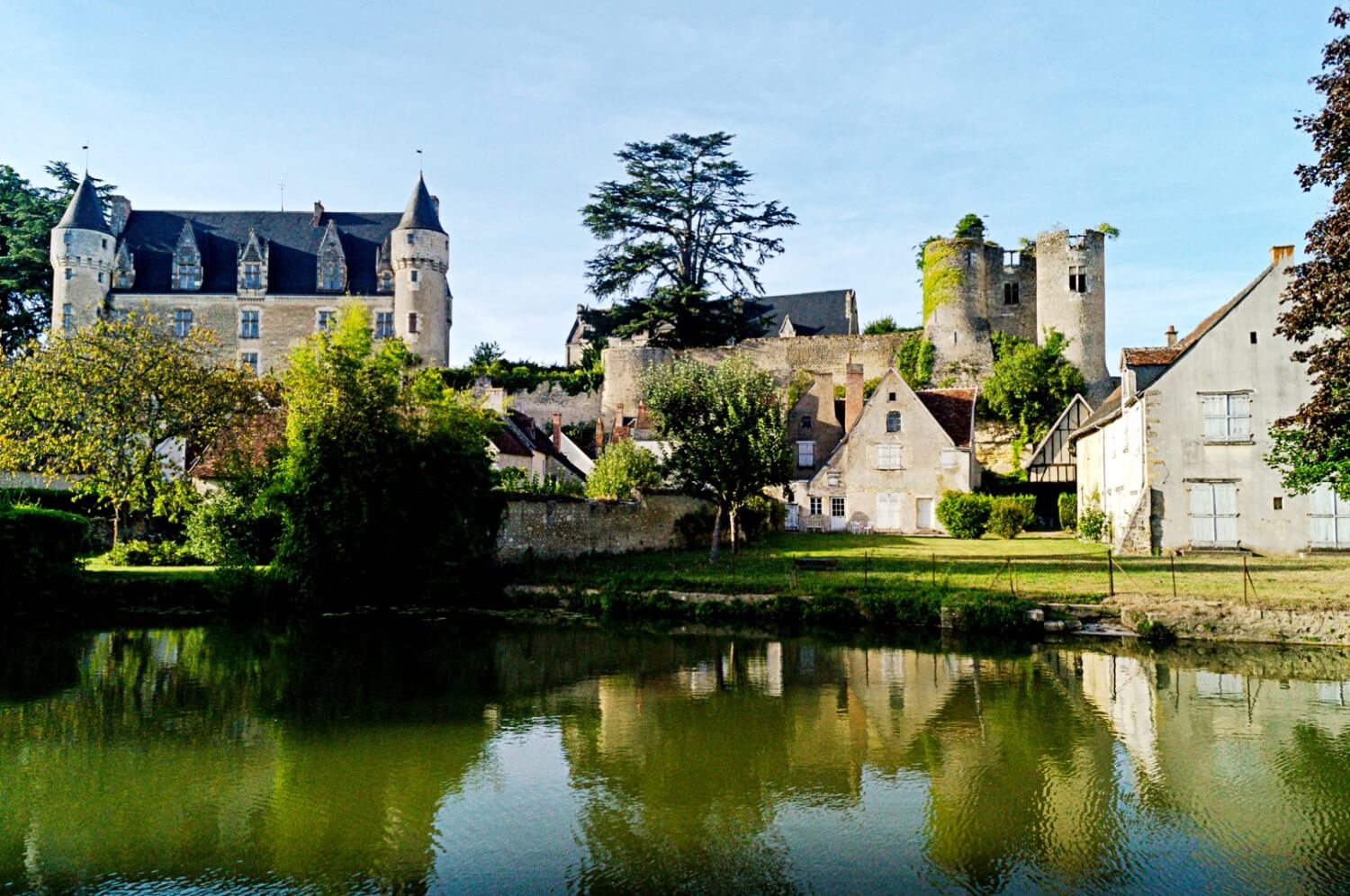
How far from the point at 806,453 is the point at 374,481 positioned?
67.8 feet

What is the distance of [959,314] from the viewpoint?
42531 mm

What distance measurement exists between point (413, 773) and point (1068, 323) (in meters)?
38.5

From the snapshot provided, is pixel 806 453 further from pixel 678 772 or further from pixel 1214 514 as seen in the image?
pixel 678 772

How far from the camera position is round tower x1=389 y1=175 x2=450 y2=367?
45562 mm

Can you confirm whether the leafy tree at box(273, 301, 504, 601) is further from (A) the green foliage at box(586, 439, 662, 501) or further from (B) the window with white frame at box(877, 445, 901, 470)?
(B) the window with white frame at box(877, 445, 901, 470)

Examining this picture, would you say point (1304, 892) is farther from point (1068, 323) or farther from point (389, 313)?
point (389, 313)

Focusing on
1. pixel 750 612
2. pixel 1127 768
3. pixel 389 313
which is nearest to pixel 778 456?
pixel 750 612

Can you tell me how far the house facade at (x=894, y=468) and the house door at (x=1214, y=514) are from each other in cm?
1064

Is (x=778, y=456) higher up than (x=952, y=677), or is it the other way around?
(x=778, y=456)

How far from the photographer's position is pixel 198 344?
26188 mm

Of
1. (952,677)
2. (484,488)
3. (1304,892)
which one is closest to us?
(1304,892)

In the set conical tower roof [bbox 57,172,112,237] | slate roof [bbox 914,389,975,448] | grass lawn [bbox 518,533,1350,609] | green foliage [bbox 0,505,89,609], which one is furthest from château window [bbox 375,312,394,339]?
green foliage [bbox 0,505,89,609]

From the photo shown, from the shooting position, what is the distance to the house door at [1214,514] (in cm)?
2242

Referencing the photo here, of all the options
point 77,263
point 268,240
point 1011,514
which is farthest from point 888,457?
point 77,263
